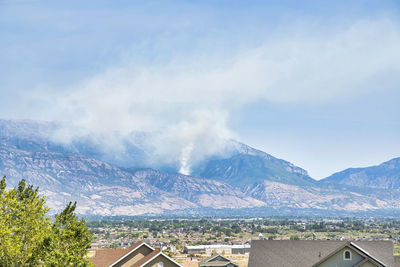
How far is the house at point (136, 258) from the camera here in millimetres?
55906

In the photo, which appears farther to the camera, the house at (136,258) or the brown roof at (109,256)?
the brown roof at (109,256)

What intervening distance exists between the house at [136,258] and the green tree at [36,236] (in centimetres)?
1483

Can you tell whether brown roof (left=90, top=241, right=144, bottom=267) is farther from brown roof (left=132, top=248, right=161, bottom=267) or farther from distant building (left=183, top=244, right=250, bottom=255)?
distant building (left=183, top=244, right=250, bottom=255)

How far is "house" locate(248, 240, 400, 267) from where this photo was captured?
5184 centimetres

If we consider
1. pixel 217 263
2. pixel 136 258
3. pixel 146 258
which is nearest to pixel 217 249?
pixel 217 263

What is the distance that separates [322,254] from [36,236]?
28935 millimetres

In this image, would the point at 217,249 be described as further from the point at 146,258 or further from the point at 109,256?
the point at 146,258

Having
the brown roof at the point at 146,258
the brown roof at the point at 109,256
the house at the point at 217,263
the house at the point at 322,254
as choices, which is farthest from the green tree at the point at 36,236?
the house at the point at 217,263


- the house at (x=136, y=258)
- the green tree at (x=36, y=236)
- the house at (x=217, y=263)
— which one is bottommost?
the house at (x=217, y=263)

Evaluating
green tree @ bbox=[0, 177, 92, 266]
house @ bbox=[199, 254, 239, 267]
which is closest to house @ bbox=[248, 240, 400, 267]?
house @ bbox=[199, 254, 239, 267]

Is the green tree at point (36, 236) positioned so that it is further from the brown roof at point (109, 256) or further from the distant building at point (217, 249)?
the distant building at point (217, 249)

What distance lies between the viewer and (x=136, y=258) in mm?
58531

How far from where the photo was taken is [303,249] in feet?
186

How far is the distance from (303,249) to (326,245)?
244 centimetres
